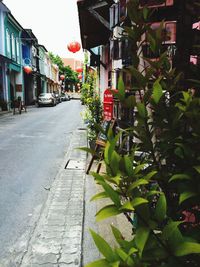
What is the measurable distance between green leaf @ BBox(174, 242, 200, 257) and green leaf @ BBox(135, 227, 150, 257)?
133mm

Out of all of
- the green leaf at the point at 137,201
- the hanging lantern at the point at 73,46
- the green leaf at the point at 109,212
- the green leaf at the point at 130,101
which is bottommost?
the green leaf at the point at 109,212

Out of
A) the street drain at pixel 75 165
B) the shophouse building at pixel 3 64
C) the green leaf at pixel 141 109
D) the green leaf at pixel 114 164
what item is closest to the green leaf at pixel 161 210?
the green leaf at pixel 114 164

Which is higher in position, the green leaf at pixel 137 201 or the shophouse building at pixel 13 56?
the shophouse building at pixel 13 56

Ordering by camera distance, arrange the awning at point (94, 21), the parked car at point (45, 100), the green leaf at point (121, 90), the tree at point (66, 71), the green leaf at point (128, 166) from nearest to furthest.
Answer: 1. the green leaf at point (128, 166)
2. the green leaf at point (121, 90)
3. the awning at point (94, 21)
4. the parked car at point (45, 100)
5. the tree at point (66, 71)

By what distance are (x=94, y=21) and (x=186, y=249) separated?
847 cm

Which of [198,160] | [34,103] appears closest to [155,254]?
[198,160]

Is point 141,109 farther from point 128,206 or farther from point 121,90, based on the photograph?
point 128,206

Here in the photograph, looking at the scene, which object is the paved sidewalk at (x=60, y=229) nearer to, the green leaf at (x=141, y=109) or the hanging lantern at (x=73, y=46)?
the green leaf at (x=141, y=109)

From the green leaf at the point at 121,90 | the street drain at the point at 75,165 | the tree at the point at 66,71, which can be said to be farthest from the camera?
the tree at the point at 66,71

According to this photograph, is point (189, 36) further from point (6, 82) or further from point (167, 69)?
point (6, 82)

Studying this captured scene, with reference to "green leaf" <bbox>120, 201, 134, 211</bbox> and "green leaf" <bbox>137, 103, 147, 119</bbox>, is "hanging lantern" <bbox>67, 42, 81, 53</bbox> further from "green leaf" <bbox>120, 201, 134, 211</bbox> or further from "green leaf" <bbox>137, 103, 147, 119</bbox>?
"green leaf" <bbox>120, 201, 134, 211</bbox>

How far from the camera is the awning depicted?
6888 mm

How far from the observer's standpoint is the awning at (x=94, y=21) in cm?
689

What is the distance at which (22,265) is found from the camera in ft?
9.05
